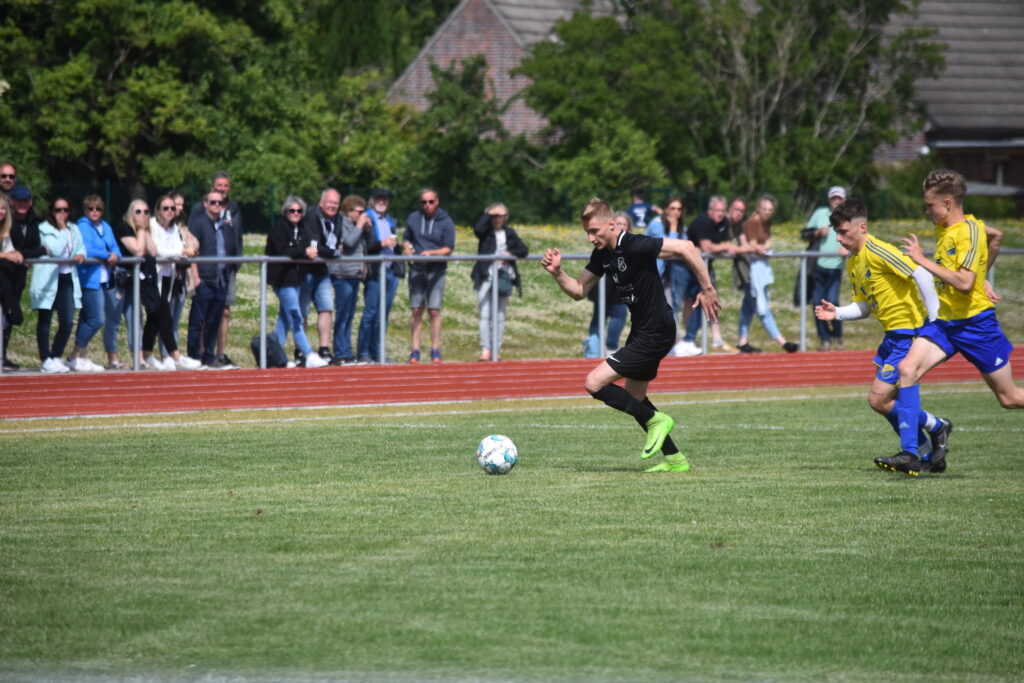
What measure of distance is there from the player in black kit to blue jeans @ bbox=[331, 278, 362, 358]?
6957 millimetres

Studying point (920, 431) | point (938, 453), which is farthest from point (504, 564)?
point (920, 431)

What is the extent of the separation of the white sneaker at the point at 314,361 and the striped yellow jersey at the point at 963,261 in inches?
338

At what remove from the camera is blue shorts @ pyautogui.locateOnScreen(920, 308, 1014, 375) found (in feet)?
33.2

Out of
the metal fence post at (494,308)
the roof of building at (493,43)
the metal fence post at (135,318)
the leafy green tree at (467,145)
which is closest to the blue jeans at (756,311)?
the metal fence post at (494,308)

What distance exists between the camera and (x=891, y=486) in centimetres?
966

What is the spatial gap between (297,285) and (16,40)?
20056 millimetres

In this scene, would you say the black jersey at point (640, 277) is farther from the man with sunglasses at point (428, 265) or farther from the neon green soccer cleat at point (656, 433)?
the man with sunglasses at point (428, 265)

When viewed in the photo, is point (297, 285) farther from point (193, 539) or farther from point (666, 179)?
point (666, 179)

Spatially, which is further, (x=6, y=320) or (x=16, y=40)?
(x=16, y=40)

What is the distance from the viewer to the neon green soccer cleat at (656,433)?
33.9 feet

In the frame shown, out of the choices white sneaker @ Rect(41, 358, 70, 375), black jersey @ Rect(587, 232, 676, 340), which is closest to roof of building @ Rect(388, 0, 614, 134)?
white sneaker @ Rect(41, 358, 70, 375)

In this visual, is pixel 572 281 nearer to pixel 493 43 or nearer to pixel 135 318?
pixel 135 318

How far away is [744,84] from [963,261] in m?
35.2

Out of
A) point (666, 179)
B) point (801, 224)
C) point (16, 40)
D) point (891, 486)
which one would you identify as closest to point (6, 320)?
point (891, 486)
